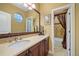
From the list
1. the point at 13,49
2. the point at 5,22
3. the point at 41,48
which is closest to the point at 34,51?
the point at 41,48

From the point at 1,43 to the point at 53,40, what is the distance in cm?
86

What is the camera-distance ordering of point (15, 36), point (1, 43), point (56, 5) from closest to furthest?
point (1, 43) < point (56, 5) < point (15, 36)

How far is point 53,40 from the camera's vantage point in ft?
7.14

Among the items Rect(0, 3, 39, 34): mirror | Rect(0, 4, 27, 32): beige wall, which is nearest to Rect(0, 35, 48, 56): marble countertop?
Rect(0, 3, 39, 34): mirror

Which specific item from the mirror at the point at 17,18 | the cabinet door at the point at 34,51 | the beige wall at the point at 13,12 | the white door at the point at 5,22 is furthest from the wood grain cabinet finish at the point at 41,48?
the white door at the point at 5,22

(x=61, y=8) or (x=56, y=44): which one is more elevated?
(x=61, y=8)

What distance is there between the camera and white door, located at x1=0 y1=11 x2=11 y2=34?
6.21 feet

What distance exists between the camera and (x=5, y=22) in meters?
1.94

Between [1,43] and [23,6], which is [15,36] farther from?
[23,6]

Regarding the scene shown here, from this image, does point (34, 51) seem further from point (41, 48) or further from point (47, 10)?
point (47, 10)

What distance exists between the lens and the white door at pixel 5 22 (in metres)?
1.89

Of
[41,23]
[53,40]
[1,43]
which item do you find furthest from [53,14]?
[1,43]

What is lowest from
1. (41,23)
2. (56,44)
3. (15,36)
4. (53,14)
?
(56,44)

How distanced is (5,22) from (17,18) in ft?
0.93
